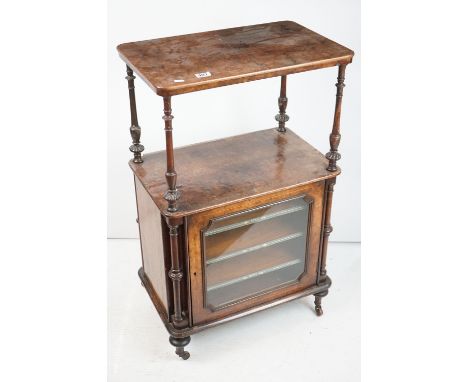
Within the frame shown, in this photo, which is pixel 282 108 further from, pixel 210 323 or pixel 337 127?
Result: pixel 210 323

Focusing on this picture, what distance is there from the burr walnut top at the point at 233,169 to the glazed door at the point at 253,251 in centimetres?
5

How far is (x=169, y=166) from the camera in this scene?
213 centimetres

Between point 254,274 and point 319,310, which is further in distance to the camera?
point 319,310

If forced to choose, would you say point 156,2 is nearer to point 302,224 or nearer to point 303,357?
point 302,224

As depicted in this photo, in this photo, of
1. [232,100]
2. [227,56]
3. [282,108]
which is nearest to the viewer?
[227,56]

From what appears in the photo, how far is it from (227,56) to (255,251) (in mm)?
879

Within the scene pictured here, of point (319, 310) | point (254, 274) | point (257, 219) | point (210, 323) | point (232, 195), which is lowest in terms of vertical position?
point (319, 310)

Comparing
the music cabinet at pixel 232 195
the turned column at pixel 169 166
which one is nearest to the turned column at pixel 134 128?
the music cabinet at pixel 232 195

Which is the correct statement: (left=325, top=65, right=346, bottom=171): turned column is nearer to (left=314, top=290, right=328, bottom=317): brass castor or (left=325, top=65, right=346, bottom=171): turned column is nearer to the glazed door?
the glazed door

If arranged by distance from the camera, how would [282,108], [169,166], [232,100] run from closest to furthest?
1. [169,166]
2. [282,108]
3. [232,100]

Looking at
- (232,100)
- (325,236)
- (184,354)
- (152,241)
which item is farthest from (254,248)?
(232,100)

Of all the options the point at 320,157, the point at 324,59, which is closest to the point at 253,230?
the point at 320,157

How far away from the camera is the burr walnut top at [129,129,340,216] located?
2340 mm

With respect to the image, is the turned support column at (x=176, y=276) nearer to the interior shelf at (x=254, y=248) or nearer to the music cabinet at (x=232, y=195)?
the music cabinet at (x=232, y=195)
